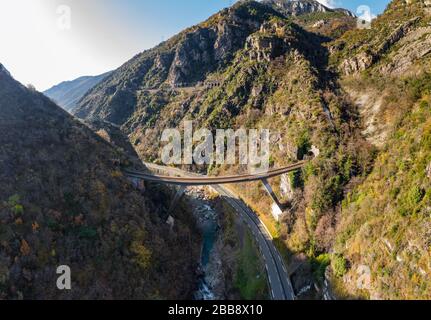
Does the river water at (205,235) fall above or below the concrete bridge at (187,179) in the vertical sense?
below

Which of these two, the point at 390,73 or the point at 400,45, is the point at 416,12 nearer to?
the point at 400,45

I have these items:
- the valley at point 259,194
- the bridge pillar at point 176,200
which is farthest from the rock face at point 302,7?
the bridge pillar at point 176,200

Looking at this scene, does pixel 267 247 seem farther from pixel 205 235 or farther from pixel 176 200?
pixel 176 200

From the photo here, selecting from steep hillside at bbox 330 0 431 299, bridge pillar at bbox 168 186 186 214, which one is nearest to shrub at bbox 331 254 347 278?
steep hillside at bbox 330 0 431 299

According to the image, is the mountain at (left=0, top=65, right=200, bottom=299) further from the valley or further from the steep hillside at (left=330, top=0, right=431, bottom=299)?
the steep hillside at (left=330, top=0, right=431, bottom=299)

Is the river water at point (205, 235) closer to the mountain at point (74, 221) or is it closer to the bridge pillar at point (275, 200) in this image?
the mountain at point (74, 221)

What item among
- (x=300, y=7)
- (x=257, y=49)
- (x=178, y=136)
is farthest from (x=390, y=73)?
(x=300, y=7)
